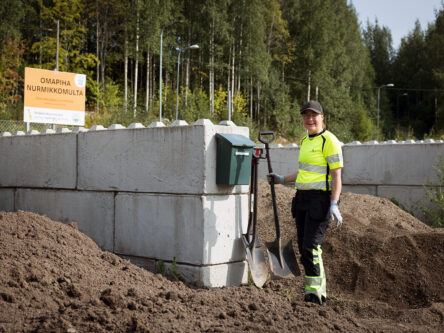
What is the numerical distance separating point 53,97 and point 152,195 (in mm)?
10133

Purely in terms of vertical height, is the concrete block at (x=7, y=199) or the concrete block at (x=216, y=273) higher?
the concrete block at (x=7, y=199)

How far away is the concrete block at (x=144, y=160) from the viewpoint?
217 inches

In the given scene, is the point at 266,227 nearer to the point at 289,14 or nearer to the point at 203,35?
the point at 203,35

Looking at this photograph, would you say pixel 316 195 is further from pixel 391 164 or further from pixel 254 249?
pixel 391 164

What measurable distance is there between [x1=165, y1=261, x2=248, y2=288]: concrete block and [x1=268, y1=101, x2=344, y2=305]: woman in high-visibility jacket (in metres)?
0.81

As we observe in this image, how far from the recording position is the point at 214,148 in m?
5.48

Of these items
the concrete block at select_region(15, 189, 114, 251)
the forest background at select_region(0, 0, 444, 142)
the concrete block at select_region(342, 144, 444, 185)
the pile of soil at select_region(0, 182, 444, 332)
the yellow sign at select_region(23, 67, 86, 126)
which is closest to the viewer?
the pile of soil at select_region(0, 182, 444, 332)

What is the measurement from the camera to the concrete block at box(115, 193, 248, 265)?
17.8 feet

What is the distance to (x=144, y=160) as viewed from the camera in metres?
6.08

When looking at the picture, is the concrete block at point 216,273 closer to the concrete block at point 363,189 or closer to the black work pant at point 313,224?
the black work pant at point 313,224

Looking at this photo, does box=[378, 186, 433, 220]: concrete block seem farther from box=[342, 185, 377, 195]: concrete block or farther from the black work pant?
the black work pant

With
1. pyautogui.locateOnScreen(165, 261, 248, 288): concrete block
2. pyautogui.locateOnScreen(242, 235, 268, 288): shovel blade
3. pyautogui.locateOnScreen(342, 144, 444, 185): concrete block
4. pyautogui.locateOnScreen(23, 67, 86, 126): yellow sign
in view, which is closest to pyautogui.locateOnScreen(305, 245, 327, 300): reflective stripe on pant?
pyautogui.locateOnScreen(242, 235, 268, 288): shovel blade

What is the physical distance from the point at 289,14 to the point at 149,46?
1857cm

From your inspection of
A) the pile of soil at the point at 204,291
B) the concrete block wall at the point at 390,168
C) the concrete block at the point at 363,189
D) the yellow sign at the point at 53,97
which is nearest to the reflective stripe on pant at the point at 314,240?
the pile of soil at the point at 204,291
